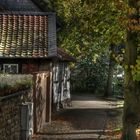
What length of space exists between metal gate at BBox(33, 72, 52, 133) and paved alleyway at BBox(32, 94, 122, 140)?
352 millimetres

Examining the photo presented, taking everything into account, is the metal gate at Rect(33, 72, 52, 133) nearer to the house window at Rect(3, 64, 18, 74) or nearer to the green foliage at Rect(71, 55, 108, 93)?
the house window at Rect(3, 64, 18, 74)

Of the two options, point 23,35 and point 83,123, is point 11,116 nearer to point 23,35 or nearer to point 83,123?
point 83,123

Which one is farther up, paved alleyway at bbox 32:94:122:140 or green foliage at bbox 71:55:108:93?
green foliage at bbox 71:55:108:93

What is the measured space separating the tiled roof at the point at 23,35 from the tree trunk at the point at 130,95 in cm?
1033

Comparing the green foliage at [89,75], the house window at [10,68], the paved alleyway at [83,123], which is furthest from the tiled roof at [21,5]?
the green foliage at [89,75]

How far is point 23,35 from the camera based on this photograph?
90.5 ft

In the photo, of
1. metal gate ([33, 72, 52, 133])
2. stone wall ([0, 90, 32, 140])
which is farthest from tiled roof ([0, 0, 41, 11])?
stone wall ([0, 90, 32, 140])

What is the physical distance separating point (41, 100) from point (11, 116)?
7.26 m

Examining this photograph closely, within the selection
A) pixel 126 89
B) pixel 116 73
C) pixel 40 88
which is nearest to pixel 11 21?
pixel 40 88

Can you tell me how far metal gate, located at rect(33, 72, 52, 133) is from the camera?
1951cm

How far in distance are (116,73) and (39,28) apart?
25.9 metres

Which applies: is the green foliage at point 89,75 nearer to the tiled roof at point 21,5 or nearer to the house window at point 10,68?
the tiled roof at point 21,5

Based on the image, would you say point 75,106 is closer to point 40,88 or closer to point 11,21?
point 11,21

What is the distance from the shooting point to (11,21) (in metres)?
29.2
